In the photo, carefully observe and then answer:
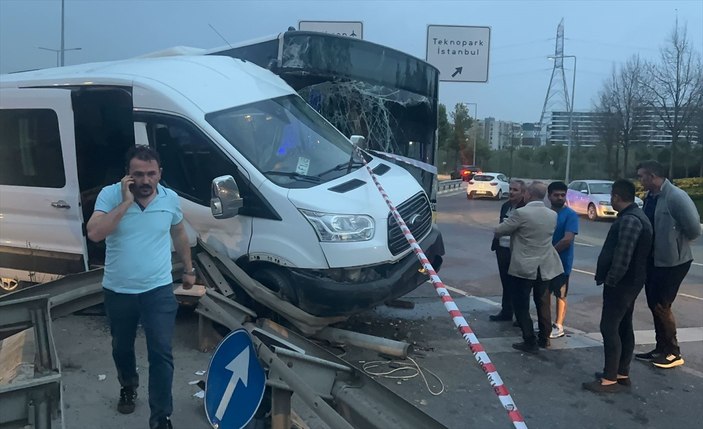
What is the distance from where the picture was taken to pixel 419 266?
5699mm

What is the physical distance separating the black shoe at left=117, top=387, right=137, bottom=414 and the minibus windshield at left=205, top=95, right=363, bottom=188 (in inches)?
78.6

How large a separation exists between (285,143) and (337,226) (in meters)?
1.15

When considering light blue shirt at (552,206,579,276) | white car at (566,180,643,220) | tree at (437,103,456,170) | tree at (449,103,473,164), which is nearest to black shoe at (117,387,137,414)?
light blue shirt at (552,206,579,276)

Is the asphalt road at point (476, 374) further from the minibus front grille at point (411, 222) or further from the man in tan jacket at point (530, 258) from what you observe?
the minibus front grille at point (411, 222)

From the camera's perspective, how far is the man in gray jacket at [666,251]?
5.79 meters

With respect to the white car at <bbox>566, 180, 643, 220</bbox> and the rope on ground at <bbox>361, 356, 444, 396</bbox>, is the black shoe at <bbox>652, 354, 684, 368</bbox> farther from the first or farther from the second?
the white car at <bbox>566, 180, 643, 220</bbox>

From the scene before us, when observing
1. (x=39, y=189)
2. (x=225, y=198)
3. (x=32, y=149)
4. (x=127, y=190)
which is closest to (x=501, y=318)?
(x=225, y=198)

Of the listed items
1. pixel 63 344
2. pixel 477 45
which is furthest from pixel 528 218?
pixel 477 45

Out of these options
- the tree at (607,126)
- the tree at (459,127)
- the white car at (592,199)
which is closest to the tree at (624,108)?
the tree at (607,126)

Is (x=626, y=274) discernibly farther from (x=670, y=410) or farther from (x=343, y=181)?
(x=343, y=181)

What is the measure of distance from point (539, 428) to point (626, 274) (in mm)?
1514

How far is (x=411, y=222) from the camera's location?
19.1 feet

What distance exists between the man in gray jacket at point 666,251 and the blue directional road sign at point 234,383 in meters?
4.22

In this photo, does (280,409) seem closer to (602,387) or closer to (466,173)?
(602,387)
